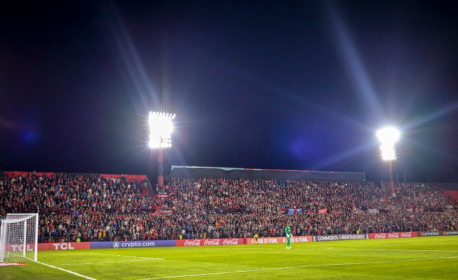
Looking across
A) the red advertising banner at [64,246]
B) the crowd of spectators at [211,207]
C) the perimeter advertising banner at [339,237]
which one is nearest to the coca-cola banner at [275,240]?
the crowd of spectators at [211,207]

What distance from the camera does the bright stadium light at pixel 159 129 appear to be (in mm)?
54688

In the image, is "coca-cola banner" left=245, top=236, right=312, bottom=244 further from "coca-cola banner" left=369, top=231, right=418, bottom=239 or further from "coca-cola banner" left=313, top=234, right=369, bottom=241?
"coca-cola banner" left=369, top=231, right=418, bottom=239

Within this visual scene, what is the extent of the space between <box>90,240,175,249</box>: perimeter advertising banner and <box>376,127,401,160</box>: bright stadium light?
4448 centimetres

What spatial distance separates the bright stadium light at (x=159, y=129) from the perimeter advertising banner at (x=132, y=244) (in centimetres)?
1570

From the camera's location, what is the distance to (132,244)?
41.1 meters

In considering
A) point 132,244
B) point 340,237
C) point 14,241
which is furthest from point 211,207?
point 14,241

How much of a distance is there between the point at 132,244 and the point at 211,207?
13609 millimetres

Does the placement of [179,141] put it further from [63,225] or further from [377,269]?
[377,269]

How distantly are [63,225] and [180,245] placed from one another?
36.9 ft

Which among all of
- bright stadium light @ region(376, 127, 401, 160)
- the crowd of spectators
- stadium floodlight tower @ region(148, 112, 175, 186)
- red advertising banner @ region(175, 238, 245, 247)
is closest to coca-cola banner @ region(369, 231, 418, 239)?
the crowd of spectators

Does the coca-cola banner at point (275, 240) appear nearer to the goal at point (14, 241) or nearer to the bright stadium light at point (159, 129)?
the bright stadium light at point (159, 129)

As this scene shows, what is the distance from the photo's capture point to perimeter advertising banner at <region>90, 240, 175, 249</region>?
39616mm

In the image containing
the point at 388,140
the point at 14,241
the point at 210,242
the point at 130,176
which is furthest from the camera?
the point at 388,140

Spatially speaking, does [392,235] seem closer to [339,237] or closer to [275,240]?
[339,237]
